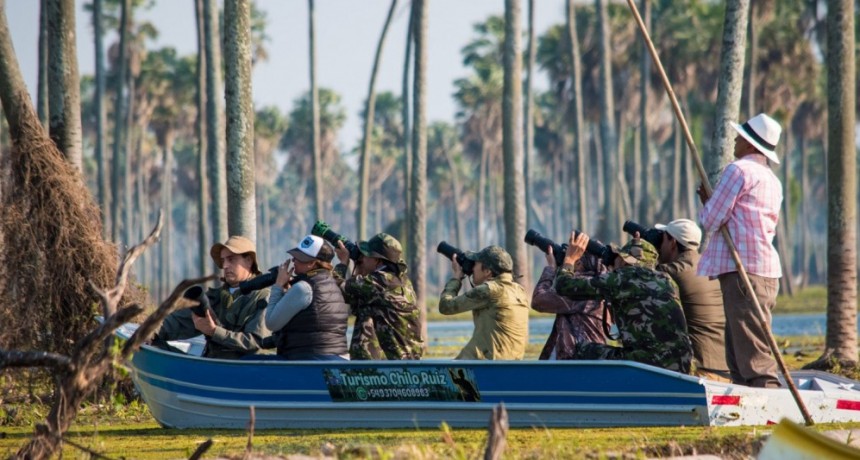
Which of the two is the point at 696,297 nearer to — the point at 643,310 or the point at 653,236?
the point at 653,236

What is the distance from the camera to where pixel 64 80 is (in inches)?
557

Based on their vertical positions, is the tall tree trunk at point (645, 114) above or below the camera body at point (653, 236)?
above

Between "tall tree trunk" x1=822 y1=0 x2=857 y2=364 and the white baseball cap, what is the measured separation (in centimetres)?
740

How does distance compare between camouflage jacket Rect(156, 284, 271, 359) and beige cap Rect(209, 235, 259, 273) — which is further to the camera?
beige cap Rect(209, 235, 259, 273)

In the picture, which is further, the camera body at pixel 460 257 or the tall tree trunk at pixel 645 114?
the tall tree trunk at pixel 645 114

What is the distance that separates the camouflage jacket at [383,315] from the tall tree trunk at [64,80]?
14.5ft

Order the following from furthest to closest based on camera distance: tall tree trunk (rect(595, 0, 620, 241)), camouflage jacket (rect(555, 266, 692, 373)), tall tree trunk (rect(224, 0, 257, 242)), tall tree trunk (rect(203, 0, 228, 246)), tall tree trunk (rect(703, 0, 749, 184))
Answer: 1. tall tree trunk (rect(595, 0, 620, 241))
2. tall tree trunk (rect(203, 0, 228, 246))
3. tall tree trunk (rect(224, 0, 257, 242))
4. tall tree trunk (rect(703, 0, 749, 184))
5. camouflage jacket (rect(555, 266, 692, 373))

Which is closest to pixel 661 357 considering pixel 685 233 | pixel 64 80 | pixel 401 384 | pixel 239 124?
pixel 685 233

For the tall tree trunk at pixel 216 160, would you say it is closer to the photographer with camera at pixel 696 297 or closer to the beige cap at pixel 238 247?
the beige cap at pixel 238 247

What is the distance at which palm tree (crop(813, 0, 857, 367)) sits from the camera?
1513 centimetres

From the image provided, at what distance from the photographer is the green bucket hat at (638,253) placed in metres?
10.0

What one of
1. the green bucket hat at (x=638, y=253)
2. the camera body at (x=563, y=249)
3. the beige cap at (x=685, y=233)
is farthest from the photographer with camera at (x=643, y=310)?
the beige cap at (x=685, y=233)

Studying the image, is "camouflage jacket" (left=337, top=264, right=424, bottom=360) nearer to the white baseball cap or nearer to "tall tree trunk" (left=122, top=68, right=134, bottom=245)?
the white baseball cap

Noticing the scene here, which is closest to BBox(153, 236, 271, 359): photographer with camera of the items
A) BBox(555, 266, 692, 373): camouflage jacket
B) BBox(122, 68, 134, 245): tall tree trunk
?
BBox(555, 266, 692, 373): camouflage jacket
